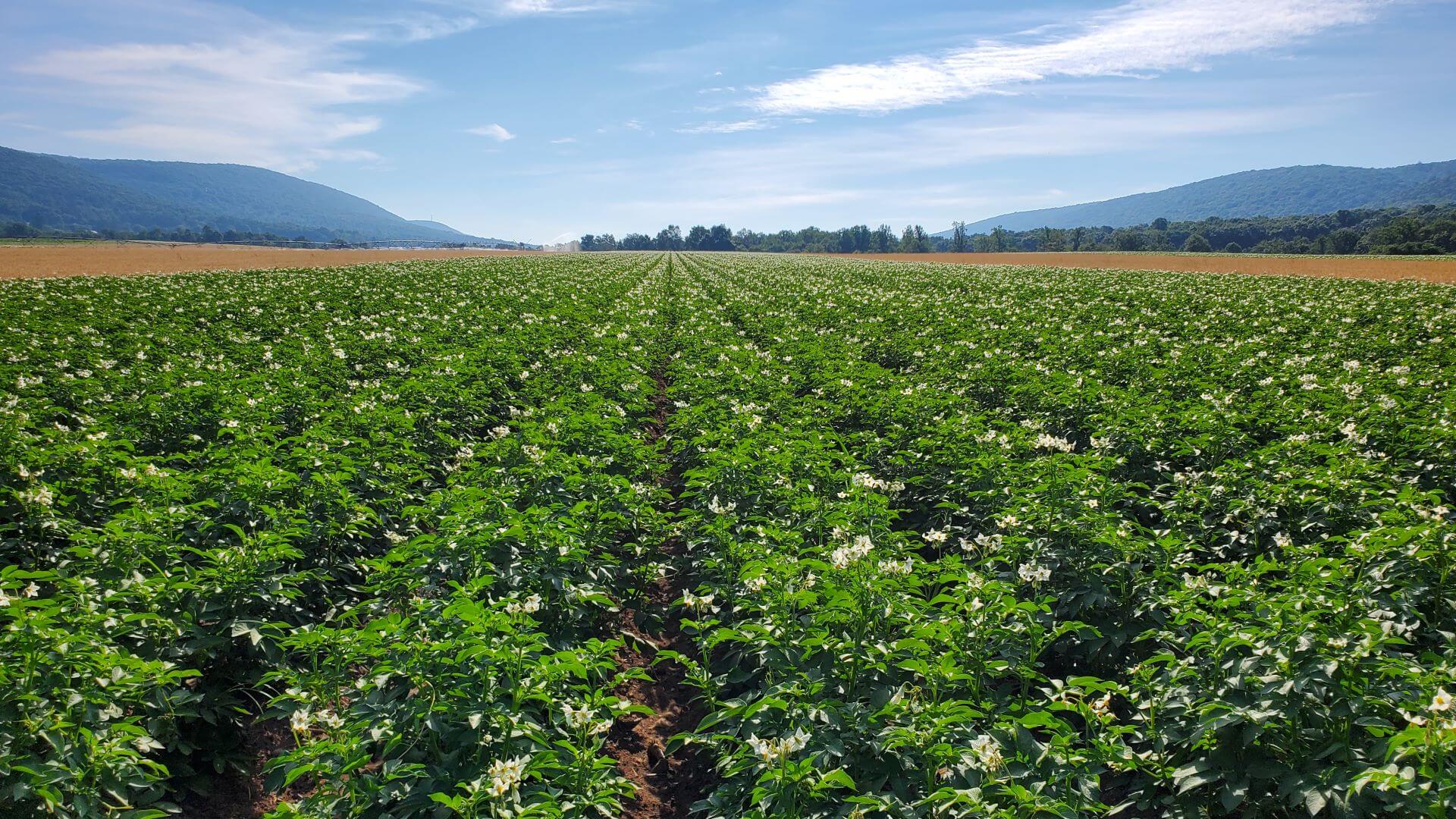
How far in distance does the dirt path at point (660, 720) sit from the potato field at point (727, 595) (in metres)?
0.04

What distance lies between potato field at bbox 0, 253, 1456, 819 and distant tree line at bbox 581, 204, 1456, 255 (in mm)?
106290

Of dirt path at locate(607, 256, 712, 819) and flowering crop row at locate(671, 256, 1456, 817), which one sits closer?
flowering crop row at locate(671, 256, 1456, 817)

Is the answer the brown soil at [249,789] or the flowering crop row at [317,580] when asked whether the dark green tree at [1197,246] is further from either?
the brown soil at [249,789]

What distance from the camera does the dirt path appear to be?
15.0 feet

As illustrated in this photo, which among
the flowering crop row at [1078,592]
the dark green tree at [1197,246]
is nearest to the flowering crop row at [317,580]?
the flowering crop row at [1078,592]

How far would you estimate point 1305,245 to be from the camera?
4200 inches

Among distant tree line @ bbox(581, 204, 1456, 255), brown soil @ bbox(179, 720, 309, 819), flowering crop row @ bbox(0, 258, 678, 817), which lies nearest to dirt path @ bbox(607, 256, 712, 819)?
flowering crop row @ bbox(0, 258, 678, 817)

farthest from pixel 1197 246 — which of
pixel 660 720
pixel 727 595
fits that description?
pixel 660 720

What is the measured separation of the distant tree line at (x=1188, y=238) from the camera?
294 ft

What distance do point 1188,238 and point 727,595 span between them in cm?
14795

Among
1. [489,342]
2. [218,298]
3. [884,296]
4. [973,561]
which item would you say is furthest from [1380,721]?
[218,298]

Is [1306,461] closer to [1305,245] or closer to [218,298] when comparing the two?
Answer: [218,298]

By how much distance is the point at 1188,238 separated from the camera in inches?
4811

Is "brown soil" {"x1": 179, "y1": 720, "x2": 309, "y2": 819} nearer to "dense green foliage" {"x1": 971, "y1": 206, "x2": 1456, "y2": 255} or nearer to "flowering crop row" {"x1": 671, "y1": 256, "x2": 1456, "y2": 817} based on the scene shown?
"flowering crop row" {"x1": 671, "y1": 256, "x2": 1456, "y2": 817}
